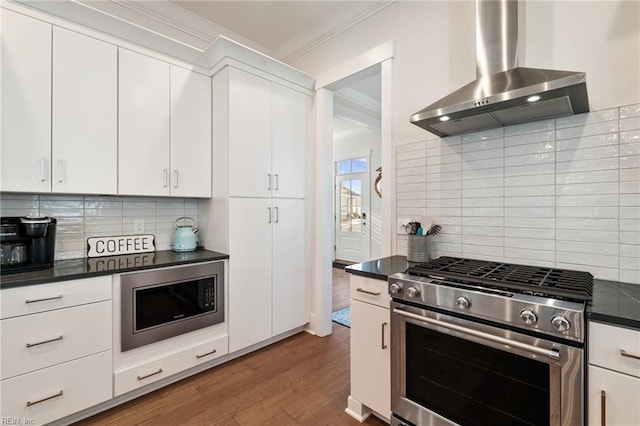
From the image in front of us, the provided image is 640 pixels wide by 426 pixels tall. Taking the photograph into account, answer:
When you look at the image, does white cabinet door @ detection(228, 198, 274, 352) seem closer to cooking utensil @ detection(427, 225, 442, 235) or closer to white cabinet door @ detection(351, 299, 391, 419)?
white cabinet door @ detection(351, 299, 391, 419)

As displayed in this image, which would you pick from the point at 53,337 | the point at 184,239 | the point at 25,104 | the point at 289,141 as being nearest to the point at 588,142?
the point at 289,141

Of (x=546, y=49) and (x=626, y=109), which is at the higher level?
(x=546, y=49)

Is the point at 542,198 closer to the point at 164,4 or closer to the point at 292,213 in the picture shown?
the point at 292,213

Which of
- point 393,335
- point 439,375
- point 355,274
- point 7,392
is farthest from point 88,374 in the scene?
point 439,375

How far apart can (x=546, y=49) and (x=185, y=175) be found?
8.44ft

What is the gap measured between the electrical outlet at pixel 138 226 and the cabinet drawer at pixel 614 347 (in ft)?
9.33

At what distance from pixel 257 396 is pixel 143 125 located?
2.12 m

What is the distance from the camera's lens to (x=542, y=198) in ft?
5.22

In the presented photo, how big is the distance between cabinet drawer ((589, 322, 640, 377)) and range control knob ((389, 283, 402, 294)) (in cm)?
71

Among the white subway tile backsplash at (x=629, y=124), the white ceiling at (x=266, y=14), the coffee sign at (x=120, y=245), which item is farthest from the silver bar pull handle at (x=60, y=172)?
the white subway tile backsplash at (x=629, y=124)

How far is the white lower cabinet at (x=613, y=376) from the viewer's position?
93cm

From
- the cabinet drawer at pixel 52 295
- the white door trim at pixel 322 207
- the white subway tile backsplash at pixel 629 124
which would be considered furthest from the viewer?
the white door trim at pixel 322 207

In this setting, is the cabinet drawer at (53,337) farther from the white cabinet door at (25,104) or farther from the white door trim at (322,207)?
the white door trim at (322,207)

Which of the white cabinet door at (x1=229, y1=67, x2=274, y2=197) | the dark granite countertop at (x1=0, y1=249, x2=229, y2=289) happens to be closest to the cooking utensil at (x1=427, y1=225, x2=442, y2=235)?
the white cabinet door at (x1=229, y1=67, x2=274, y2=197)
